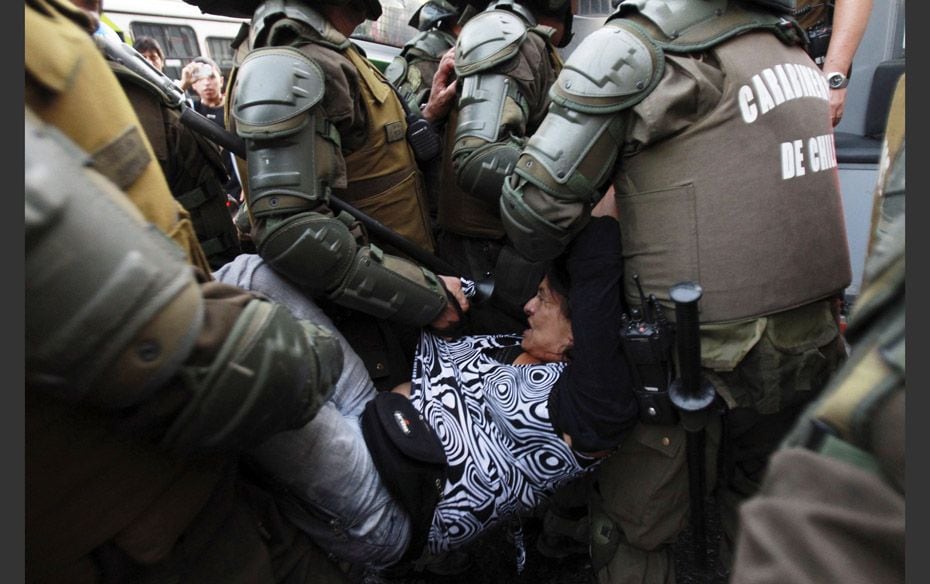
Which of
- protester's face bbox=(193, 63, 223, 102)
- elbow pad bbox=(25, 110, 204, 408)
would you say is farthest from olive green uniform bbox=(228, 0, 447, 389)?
protester's face bbox=(193, 63, 223, 102)

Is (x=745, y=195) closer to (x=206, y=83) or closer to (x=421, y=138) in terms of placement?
(x=421, y=138)

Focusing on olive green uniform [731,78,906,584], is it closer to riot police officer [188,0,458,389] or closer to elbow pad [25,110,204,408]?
elbow pad [25,110,204,408]

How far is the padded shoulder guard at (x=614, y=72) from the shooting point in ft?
4.67

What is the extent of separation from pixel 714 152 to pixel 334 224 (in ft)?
3.36

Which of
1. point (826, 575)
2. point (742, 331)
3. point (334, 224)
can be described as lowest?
point (742, 331)

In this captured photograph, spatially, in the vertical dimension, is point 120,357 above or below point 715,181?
above

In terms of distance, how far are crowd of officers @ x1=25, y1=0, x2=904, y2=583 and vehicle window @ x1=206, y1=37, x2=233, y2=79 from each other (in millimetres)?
6840

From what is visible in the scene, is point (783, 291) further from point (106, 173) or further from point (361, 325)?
point (106, 173)

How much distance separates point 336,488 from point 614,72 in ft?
3.64

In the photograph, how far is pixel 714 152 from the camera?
145cm

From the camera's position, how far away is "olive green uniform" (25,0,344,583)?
30.1 inches

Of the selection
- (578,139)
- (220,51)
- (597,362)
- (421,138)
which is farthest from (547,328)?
(220,51)

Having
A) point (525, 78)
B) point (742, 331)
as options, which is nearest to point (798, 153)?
point (742, 331)

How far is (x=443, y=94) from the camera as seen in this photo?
8.39 ft
